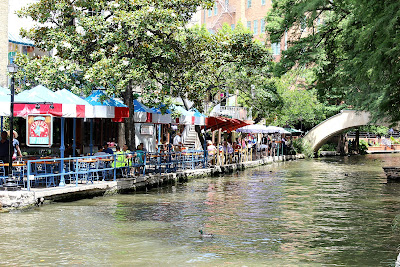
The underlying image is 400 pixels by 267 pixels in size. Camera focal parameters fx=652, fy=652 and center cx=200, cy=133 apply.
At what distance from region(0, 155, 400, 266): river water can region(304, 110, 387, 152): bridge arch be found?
34.6 metres

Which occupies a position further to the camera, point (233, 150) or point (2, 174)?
point (233, 150)

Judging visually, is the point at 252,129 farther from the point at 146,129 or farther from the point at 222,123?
the point at 222,123

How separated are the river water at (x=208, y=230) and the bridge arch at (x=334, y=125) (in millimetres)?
34635

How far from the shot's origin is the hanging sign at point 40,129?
65.0ft

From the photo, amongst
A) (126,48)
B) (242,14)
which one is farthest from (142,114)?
(242,14)

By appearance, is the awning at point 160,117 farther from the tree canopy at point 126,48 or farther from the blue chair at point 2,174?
the blue chair at point 2,174

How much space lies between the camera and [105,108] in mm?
22812

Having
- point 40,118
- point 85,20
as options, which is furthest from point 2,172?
point 85,20

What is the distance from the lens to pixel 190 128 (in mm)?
53969

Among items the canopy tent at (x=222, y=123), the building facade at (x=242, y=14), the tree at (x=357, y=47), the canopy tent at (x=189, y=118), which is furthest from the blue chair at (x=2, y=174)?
the building facade at (x=242, y=14)

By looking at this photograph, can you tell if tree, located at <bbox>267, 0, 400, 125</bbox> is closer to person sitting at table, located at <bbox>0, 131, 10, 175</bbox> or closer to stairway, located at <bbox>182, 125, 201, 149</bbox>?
person sitting at table, located at <bbox>0, 131, 10, 175</bbox>

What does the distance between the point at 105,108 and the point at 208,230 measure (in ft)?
26.3

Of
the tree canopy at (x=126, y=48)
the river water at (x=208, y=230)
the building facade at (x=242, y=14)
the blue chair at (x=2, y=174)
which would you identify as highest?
the building facade at (x=242, y=14)

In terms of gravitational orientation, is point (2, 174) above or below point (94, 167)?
below
